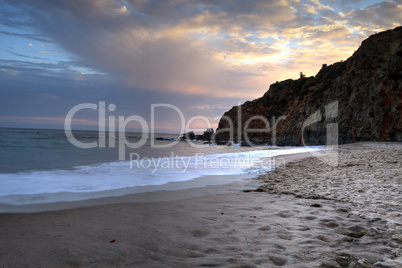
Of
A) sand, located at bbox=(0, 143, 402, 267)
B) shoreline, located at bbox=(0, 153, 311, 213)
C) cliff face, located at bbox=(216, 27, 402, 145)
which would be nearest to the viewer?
sand, located at bbox=(0, 143, 402, 267)

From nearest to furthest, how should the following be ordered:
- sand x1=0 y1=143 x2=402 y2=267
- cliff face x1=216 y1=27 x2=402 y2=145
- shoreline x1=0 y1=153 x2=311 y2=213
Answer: sand x1=0 y1=143 x2=402 y2=267, shoreline x1=0 y1=153 x2=311 y2=213, cliff face x1=216 y1=27 x2=402 y2=145

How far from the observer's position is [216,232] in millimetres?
2650

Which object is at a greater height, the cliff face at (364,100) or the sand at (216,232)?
the cliff face at (364,100)

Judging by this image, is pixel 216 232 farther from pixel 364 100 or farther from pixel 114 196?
pixel 364 100

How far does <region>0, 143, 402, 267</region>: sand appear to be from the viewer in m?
2.01

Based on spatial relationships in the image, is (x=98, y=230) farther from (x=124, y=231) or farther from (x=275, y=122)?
(x=275, y=122)

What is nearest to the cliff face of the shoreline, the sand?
the sand

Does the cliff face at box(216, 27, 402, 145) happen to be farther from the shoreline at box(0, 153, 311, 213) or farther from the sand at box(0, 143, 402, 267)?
the shoreline at box(0, 153, 311, 213)

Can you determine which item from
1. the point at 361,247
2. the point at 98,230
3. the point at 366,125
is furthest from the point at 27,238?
the point at 366,125

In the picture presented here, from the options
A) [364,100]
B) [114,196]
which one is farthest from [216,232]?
[364,100]

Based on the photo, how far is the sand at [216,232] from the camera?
201cm

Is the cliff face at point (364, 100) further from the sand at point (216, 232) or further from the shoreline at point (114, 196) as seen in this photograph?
the shoreline at point (114, 196)

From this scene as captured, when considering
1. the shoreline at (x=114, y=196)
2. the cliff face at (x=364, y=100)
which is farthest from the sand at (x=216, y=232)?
the cliff face at (x=364, y=100)

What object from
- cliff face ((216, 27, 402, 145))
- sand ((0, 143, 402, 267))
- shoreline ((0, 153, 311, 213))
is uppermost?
cliff face ((216, 27, 402, 145))
